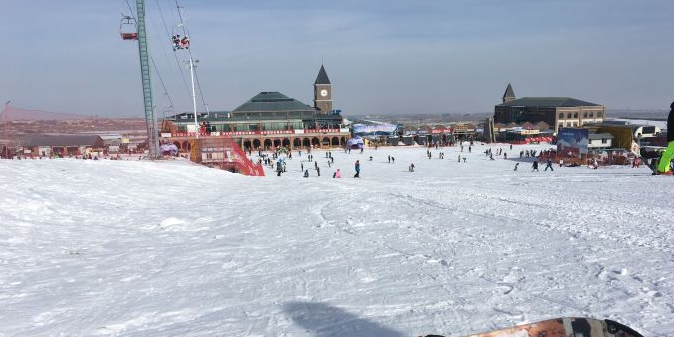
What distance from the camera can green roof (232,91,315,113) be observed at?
71688mm

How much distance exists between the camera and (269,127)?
2675 inches

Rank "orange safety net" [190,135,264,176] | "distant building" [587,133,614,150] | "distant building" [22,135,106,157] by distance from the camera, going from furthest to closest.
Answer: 1. "distant building" [587,133,614,150]
2. "distant building" [22,135,106,157]
3. "orange safety net" [190,135,264,176]

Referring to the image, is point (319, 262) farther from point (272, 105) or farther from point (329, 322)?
point (272, 105)

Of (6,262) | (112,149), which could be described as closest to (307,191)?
(6,262)

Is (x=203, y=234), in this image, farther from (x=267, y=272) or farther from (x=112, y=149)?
(x=112, y=149)

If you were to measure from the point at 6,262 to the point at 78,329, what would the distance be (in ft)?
11.4

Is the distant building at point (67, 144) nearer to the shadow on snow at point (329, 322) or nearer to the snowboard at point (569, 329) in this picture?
the shadow on snow at point (329, 322)

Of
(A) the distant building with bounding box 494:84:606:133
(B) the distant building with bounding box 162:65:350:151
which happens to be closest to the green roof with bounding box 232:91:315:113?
(B) the distant building with bounding box 162:65:350:151

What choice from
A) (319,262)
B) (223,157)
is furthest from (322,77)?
(319,262)

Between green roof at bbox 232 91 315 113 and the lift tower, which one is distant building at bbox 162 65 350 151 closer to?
green roof at bbox 232 91 315 113

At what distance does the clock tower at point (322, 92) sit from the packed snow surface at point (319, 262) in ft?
272

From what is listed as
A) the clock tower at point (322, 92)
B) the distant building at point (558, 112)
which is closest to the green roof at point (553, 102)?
the distant building at point (558, 112)

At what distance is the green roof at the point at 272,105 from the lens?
71.7m

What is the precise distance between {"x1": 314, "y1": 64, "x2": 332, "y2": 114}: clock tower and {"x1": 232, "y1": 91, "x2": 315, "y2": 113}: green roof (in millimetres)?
19513
